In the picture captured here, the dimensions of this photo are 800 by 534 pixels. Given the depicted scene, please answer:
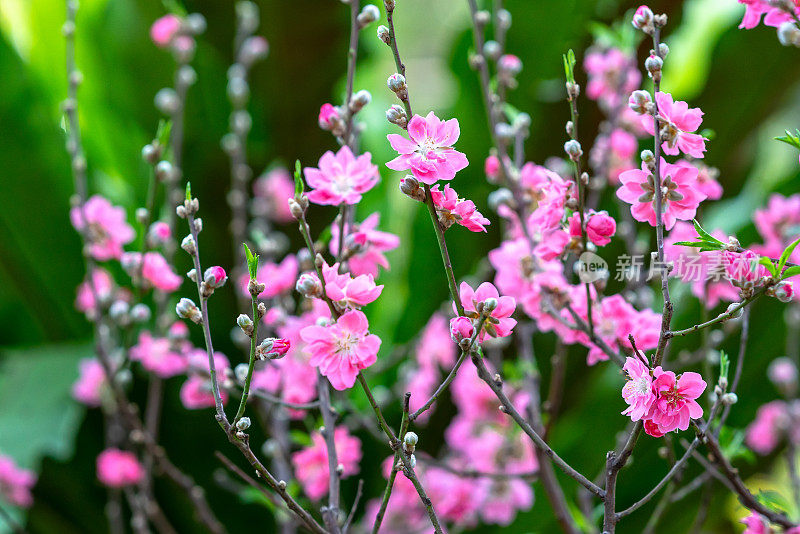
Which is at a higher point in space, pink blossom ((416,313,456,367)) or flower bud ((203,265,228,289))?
flower bud ((203,265,228,289))

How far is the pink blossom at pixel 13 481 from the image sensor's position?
692mm

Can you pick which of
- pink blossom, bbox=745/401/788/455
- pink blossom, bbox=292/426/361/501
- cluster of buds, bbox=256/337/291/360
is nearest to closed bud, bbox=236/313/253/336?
cluster of buds, bbox=256/337/291/360

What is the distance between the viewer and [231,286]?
944mm

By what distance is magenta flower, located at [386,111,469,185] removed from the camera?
1.04ft

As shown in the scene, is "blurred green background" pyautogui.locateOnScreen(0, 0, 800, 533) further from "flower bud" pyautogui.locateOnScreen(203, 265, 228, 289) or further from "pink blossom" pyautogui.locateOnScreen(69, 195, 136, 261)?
"flower bud" pyautogui.locateOnScreen(203, 265, 228, 289)

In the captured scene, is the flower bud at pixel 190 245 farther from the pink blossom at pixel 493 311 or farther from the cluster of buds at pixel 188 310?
the pink blossom at pixel 493 311

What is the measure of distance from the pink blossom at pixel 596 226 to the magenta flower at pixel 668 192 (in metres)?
0.02

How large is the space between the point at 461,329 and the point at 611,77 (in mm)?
414

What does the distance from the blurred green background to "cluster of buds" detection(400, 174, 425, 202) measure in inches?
19.5

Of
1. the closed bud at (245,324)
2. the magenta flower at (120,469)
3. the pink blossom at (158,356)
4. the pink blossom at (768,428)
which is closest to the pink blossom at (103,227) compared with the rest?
the pink blossom at (158,356)

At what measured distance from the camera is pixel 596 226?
0.37 meters

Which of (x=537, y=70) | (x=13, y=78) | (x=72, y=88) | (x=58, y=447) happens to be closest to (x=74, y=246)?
(x=13, y=78)

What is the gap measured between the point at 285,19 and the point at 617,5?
0.47 m

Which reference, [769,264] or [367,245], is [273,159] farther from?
[769,264]
